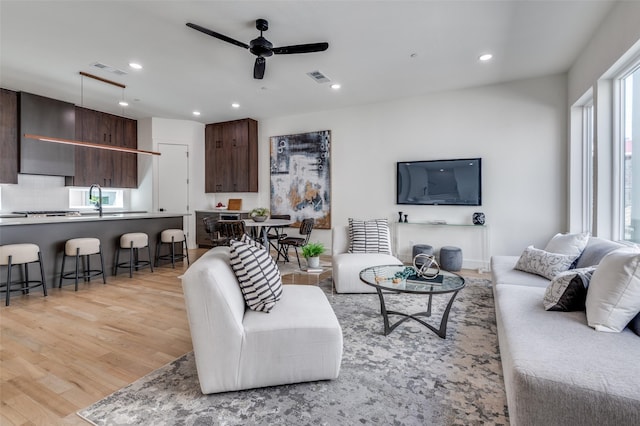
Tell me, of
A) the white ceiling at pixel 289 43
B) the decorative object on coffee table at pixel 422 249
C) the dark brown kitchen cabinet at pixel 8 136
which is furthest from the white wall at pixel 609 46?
the dark brown kitchen cabinet at pixel 8 136

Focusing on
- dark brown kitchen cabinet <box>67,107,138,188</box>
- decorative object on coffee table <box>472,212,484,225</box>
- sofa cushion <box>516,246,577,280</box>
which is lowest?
sofa cushion <box>516,246,577,280</box>

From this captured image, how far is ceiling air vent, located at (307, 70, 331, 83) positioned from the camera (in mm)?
4430

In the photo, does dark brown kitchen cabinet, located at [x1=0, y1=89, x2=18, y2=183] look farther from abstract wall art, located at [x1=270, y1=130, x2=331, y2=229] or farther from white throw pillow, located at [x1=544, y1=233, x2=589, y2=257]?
white throw pillow, located at [x1=544, y1=233, x2=589, y2=257]

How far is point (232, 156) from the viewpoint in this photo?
279 inches

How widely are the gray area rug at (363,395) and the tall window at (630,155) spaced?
1937 mm

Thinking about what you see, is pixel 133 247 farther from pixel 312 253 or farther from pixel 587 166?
pixel 587 166

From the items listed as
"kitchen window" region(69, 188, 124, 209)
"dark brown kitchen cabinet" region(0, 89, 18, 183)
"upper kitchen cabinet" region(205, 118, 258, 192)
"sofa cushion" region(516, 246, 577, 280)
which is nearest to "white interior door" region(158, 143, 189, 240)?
"upper kitchen cabinet" region(205, 118, 258, 192)

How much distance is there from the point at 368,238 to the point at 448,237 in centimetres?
178

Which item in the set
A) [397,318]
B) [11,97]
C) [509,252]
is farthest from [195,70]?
[509,252]

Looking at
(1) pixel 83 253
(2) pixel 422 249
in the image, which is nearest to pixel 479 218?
(2) pixel 422 249

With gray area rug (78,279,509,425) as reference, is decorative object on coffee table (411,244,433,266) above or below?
above

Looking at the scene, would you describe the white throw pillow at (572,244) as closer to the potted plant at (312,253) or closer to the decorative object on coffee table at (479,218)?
the decorative object on coffee table at (479,218)

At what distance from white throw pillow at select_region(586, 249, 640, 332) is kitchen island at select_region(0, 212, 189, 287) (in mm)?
5407

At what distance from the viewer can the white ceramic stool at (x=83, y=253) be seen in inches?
157
